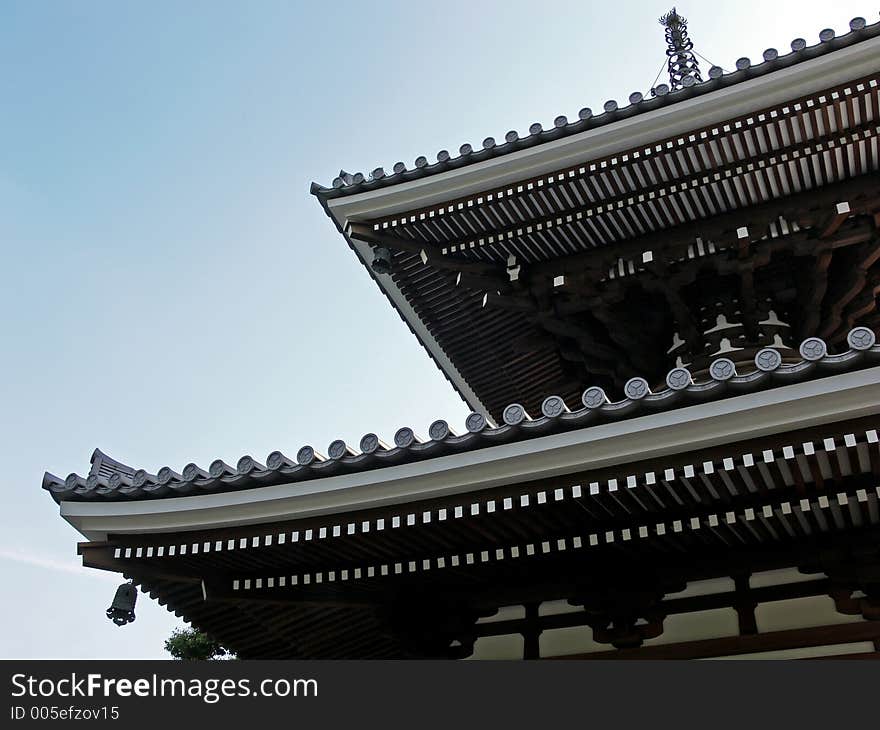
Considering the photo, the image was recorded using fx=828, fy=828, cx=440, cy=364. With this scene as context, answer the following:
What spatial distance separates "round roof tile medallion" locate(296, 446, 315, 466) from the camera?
204 inches

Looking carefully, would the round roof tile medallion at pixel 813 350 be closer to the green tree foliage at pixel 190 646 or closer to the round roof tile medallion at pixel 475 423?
the round roof tile medallion at pixel 475 423

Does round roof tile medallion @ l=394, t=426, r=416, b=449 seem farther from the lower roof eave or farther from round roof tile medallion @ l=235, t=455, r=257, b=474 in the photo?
round roof tile medallion @ l=235, t=455, r=257, b=474

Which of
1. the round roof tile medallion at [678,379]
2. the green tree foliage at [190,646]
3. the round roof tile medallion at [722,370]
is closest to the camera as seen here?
the round roof tile medallion at [722,370]

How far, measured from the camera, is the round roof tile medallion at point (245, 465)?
5.33 metres

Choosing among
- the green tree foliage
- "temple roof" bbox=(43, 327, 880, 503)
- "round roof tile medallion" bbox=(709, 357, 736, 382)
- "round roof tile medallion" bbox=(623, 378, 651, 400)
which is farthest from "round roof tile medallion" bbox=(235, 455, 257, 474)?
the green tree foliage

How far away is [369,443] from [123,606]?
229 cm

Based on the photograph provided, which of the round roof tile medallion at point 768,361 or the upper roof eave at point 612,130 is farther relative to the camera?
the upper roof eave at point 612,130

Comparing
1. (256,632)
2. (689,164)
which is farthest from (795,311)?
(256,632)

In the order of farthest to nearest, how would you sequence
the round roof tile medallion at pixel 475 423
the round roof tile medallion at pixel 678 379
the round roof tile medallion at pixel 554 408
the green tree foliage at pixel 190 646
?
1. the green tree foliage at pixel 190 646
2. the round roof tile medallion at pixel 475 423
3. the round roof tile medallion at pixel 554 408
4. the round roof tile medallion at pixel 678 379

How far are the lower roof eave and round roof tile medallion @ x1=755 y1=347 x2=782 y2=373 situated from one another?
0.39 ft

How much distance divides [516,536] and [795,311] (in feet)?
13.2

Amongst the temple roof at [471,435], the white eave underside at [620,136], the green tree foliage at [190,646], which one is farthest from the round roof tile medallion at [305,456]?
the green tree foliage at [190,646]

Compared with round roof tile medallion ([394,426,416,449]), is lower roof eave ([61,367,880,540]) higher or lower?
lower

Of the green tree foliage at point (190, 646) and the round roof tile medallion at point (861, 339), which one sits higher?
the green tree foliage at point (190, 646)
